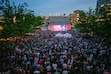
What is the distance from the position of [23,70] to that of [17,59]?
6.06 metres

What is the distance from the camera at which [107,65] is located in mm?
26547

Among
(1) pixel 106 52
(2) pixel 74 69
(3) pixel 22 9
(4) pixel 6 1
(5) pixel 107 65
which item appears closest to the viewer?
(2) pixel 74 69

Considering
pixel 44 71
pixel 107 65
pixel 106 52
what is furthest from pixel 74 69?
pixel 106 52

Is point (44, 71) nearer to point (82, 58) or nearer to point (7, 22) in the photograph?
point (82, 58)

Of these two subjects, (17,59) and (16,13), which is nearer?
(17,59)

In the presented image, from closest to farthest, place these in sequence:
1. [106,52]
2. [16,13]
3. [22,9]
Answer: [106,52], [16,13], [22,9]

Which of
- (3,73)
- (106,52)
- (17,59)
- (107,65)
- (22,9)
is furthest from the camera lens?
(22,9)

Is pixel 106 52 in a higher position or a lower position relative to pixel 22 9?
lower

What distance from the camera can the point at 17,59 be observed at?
94.9 ft

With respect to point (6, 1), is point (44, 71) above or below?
below

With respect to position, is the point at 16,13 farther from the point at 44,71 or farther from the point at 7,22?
the point at 44,71

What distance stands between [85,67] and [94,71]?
41.5 inches

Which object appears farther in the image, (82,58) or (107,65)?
(82,58)

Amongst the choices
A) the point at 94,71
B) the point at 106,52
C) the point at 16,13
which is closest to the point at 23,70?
the point at 94,71
